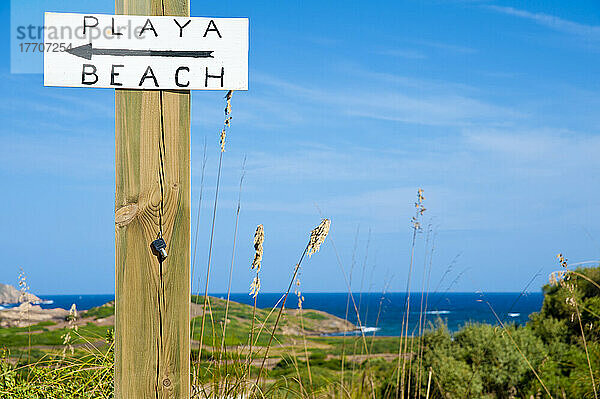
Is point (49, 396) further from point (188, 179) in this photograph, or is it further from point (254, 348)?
point (188, 179)

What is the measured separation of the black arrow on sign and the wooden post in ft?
0.30

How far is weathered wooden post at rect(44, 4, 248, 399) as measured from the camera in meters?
1.24

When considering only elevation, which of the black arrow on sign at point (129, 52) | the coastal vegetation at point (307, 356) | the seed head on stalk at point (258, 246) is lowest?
the coastal vegetation at point (307, 356)

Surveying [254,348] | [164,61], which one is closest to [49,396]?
[254,348]

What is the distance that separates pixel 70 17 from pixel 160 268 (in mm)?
627

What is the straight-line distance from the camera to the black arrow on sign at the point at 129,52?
4.10 feet

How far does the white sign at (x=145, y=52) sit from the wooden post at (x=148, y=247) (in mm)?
38

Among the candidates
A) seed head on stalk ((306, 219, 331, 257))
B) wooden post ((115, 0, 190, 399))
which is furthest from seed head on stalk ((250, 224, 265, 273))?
wooden post ((115, 0, 190, 399))

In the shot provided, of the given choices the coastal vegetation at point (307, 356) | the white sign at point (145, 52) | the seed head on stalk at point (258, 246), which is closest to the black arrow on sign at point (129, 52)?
the white sign at point (145, 52)

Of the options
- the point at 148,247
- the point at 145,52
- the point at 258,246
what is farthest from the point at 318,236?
the point at 145,52

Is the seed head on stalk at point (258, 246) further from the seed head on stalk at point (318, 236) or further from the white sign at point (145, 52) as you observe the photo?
the white sign at point (145, 52)

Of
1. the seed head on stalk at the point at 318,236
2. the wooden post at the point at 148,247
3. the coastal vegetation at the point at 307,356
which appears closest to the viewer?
the wooden post at the point at 148,247

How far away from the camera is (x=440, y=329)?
19.3 feet

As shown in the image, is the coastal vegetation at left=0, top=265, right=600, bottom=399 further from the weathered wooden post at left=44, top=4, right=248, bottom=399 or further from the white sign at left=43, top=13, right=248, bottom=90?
the white sign at left=43, top=13, right=248, bottom=90
